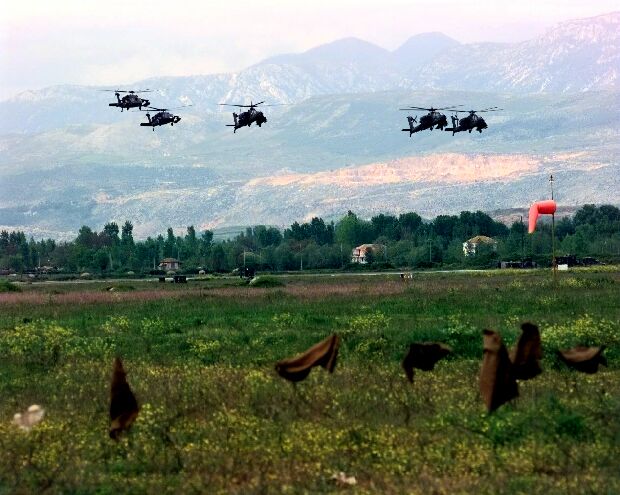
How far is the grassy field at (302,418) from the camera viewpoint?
59.8ft

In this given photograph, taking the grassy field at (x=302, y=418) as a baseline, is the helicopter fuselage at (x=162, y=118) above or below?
above

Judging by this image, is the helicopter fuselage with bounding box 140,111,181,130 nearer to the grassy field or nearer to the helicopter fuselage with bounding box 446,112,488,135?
the helicopter fuselage with bounding box 446,112,488,135

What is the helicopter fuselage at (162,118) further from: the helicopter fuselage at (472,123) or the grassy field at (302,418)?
the grassy field at (302,418)

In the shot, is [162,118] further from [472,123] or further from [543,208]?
[543,208]

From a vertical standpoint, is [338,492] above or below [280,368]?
below

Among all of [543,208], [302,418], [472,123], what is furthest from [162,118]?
[302,418]

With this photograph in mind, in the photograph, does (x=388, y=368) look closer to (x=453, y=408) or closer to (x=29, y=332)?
(x=453, y=408)

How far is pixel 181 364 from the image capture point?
31.2 metres

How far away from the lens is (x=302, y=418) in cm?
2206

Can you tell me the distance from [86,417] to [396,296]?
123 ft

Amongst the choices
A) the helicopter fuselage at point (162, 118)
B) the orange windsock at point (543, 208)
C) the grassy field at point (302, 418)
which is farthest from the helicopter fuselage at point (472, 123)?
the grassy field at point (302, 418)

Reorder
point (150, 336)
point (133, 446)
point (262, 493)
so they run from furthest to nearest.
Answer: point (150, 336) → point (133, 446) → point (262, 493)

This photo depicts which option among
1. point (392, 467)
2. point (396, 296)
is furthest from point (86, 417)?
point (396, 296)

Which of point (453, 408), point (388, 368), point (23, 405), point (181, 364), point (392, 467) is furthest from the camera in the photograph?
point (181, 364)
